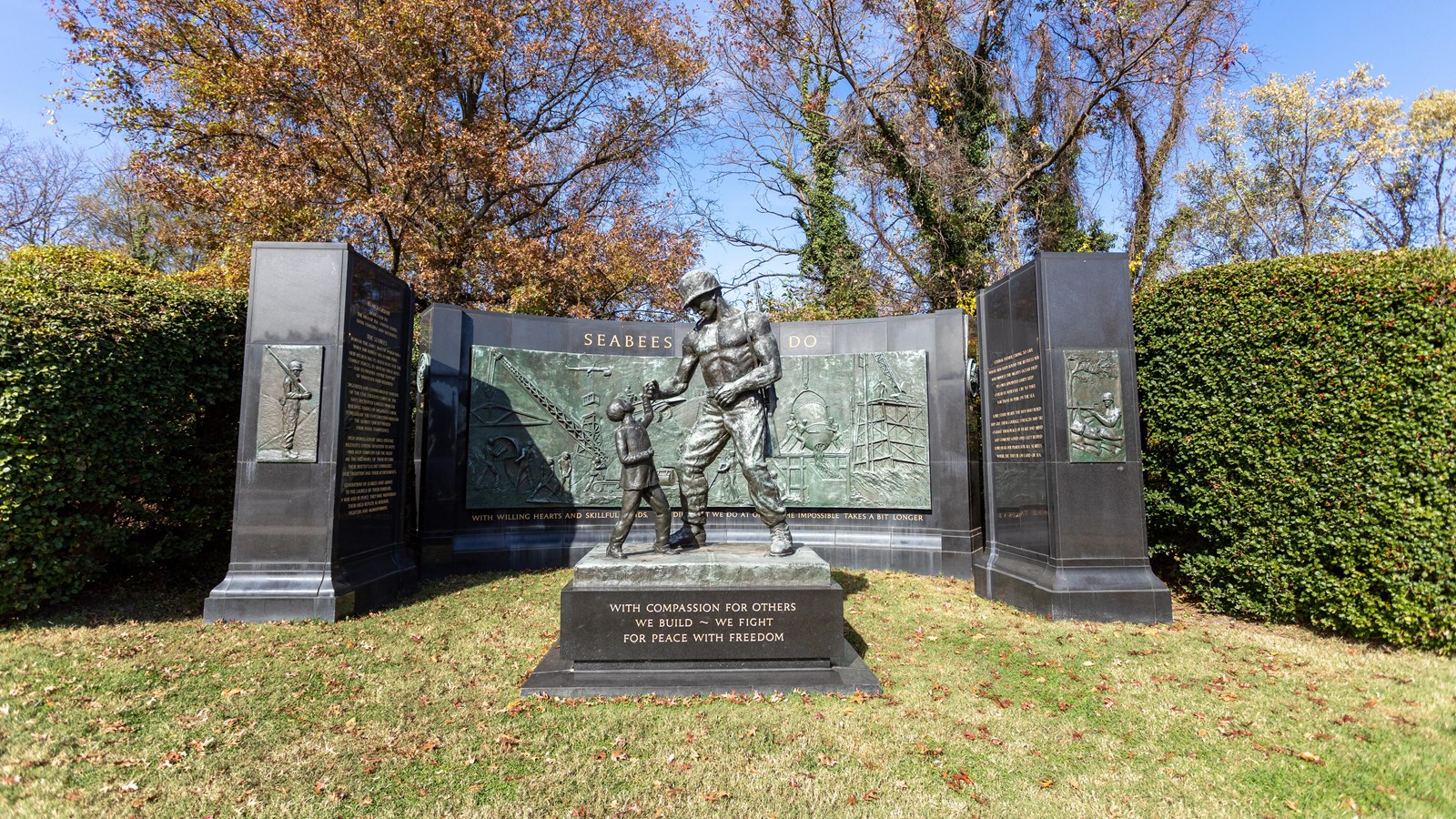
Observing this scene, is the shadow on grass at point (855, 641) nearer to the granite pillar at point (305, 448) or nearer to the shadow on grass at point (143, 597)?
the granite pillar at point (305, 448)

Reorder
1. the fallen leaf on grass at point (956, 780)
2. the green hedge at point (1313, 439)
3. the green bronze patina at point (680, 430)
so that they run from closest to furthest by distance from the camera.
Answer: the fallen leaf on grass at point (956, 780) < the green hedge at point (1313, 439) < the green bronze patina at point (680, 430)

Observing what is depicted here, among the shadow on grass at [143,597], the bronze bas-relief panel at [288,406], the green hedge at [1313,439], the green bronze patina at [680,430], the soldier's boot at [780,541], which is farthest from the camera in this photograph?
the green bronze patina at [680,430]

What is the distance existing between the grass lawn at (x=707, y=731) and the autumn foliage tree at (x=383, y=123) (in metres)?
11.3

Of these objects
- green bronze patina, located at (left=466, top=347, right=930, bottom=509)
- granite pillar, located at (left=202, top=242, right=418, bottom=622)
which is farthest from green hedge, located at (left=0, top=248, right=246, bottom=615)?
green bronze patina, located at (left=466, top=347, right=930, bottom=509)

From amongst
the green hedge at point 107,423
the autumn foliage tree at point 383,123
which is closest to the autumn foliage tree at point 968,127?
the autumn foliage tree at point 383,123

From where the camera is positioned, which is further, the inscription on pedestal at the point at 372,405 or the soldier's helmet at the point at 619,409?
the inscription on pedestal at the point at 372,405

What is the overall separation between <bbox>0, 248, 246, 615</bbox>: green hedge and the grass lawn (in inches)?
33.7

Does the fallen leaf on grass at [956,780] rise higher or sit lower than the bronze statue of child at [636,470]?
lower

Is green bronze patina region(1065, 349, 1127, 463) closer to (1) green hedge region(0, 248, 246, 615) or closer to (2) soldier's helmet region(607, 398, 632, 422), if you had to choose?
(2) soldier's helmet region(607, 398, 632, 422)

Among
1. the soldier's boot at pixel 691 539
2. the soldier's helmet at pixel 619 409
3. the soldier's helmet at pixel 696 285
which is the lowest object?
the soldier's boot at pixel 691 539

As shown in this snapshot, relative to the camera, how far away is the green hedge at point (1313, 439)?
6508 millimetres

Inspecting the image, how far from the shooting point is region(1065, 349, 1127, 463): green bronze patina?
313 inches

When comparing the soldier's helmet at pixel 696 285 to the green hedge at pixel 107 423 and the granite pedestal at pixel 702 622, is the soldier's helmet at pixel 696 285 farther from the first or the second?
the green hedge at pixel 107 423

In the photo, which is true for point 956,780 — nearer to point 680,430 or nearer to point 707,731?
point 707,731
